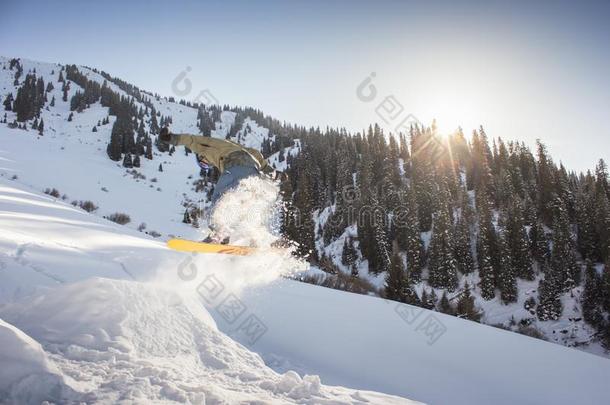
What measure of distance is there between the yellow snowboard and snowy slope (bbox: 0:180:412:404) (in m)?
2.52

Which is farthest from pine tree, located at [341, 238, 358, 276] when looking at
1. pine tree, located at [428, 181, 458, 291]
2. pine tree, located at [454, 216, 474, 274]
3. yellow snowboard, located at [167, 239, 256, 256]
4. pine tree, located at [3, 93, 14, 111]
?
pine tree, located at [3, 93, 14, 111]

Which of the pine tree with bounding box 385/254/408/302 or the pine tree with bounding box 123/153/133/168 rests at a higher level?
the pine tree with bounding box 123/153/133/168

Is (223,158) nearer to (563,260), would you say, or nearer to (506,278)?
(506,278)

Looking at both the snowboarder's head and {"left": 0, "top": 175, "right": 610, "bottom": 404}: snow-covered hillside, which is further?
the snowboarder's head

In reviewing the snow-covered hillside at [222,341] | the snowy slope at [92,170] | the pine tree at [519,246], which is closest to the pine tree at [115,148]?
the snowy slope at [92,170]

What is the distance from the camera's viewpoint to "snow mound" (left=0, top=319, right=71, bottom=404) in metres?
1.90

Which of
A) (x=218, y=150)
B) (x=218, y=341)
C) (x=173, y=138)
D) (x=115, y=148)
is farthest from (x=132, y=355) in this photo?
(x=115, y=148)

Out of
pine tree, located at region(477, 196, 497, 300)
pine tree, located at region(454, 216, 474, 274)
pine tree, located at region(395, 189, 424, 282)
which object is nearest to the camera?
pine tree, located at region(477, 196, 497, 300)

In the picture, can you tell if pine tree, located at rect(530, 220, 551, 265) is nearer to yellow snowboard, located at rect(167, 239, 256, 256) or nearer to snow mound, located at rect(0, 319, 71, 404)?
yellow snowboard, located at rect(167, 239, 256, 256)

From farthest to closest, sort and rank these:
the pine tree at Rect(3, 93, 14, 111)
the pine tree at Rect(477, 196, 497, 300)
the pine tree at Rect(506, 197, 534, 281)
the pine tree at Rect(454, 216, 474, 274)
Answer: the pine tree at Rect(3, 93, 14, 111)
the pine tree at Rect(454, 216, 474, 274)
the pine tree at Rect(506, 197, 534, 281)
the pine tree at Rect(477, 196, 497, 300)

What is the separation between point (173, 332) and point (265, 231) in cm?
558

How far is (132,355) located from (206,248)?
16.5 ft

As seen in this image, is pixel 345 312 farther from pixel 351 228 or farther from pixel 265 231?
pixel 351 228

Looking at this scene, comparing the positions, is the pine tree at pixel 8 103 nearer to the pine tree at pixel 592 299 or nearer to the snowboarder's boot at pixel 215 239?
the snowboarder's boot at pixel 215 239
